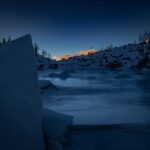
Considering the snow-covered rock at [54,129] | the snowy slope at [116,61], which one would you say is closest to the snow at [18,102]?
the snow-covered rock at [54,129]

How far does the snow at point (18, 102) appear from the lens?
6.52 feet

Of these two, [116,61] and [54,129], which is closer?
[54,129]

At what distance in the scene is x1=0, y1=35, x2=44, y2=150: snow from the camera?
6.52 ft

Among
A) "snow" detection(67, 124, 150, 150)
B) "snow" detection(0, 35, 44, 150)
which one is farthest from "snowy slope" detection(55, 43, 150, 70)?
"snow" detection(0, 35, 44, 150)

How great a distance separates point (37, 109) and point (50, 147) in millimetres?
542

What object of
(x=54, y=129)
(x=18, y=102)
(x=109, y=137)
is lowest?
(x=109, y=137)

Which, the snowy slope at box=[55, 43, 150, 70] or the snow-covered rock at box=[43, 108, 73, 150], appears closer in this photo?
the snow-covered rock at box=[43, 108, 73, 150]

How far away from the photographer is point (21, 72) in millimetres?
2408

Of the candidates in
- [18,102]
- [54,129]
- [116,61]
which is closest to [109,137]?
[54,129]

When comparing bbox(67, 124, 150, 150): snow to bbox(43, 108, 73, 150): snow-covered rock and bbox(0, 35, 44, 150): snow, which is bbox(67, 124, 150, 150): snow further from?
bbox(0, 35, 44, 150): snow

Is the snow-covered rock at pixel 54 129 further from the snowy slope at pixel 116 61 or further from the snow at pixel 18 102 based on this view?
the snowy slope at pixel 116 61

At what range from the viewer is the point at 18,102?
215 centimetres

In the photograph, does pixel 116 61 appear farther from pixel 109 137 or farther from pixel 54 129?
pixel 54 129

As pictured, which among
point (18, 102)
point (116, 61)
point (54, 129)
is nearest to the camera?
point (18, 102)
